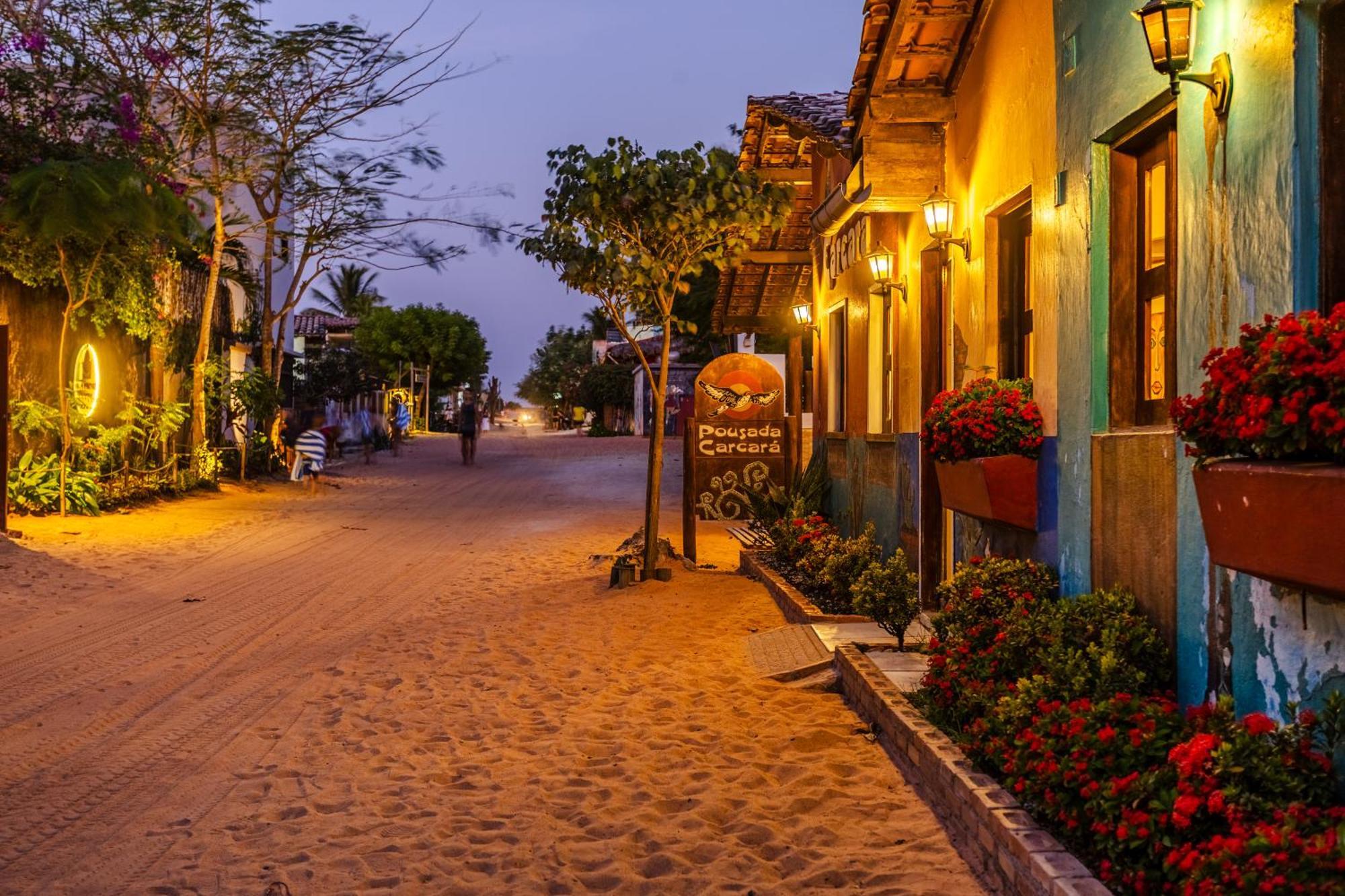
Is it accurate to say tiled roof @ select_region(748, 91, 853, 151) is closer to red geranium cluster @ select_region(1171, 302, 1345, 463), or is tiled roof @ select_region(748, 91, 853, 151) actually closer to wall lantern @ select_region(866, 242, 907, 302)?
wall lantern @ select_region(866, 242, 907, 302)

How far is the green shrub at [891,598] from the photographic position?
7602 millimetres

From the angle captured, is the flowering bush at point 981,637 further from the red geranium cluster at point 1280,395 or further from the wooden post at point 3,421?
the wooden post at point 3,421

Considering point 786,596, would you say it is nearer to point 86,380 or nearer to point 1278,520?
point 1278,520

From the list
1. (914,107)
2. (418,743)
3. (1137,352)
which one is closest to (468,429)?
(914,107)

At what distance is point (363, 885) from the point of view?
13.9 feet

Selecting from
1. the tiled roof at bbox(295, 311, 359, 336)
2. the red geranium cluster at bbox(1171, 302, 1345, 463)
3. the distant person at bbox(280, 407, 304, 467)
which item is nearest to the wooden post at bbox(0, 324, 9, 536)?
the distant person at bbox(280, 407, 304, 467)

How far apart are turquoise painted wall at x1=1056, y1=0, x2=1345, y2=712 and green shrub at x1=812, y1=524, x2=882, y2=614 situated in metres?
3.46

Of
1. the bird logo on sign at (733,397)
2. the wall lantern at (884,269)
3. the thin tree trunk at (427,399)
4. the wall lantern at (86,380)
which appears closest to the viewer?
the wall lantern at (884,269)

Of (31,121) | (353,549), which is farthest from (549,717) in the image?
(31,121)

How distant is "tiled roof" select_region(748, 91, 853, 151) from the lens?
1226cm

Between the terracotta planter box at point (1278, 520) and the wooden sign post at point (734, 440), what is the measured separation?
8.80 metres

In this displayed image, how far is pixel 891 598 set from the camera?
25.1 ft

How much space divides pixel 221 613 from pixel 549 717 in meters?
4.19

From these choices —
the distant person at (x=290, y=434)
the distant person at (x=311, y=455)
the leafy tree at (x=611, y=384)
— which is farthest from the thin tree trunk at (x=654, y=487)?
the leafy tree at (x=611, y=384)
